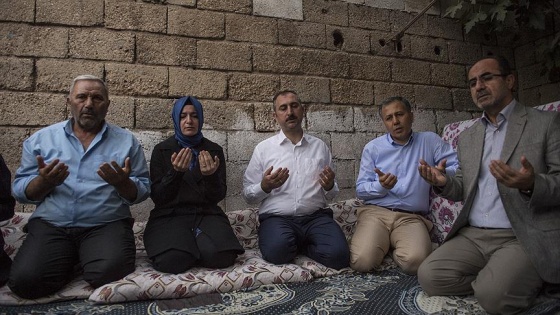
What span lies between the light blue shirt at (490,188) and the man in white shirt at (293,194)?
1.01 meters

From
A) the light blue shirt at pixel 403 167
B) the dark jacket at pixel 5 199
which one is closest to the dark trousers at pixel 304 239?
the light blue shirt at pixel 403 167

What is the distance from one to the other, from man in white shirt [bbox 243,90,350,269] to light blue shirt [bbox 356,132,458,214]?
1.12 ft

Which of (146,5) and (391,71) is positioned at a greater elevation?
(146,5)

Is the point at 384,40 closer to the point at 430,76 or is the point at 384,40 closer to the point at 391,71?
the point at 391,71

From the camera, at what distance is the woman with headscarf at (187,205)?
2859 mm

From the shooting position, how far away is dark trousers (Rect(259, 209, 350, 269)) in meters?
3.03

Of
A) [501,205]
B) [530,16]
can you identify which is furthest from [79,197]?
[530,16]

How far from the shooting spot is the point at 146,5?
3.91 m

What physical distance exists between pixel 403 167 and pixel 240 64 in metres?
1.99

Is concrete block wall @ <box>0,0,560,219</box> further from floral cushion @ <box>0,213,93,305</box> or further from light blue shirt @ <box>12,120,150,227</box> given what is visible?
light blue shirt @ <box>12,120,150,227</box>

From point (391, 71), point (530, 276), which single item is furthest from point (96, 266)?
point (391, 71)

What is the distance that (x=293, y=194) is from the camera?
3.42 meters

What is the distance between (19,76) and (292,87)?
2.61 metres

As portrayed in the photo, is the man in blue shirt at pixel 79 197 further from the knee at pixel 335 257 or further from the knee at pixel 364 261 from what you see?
the knee at pixel 364 261
